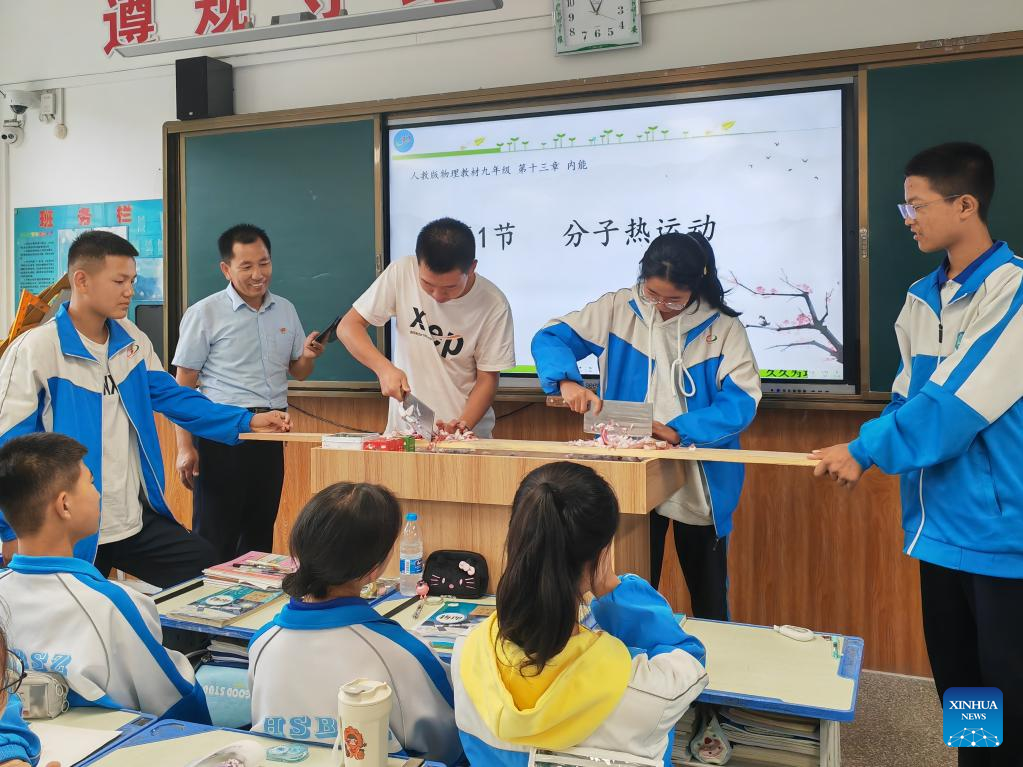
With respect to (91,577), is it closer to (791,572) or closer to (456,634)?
(456,634)

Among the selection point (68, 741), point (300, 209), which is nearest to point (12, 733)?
point (68, 741)

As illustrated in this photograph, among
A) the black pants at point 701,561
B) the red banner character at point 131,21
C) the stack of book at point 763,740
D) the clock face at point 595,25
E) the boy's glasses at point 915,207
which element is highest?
the clock face at point 595,25

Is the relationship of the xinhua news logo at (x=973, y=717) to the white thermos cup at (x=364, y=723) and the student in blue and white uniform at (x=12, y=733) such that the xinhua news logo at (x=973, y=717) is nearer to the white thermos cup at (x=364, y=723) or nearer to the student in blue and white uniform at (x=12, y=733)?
the white thermos cup at (x=364, y=723)

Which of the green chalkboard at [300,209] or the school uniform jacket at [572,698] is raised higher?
the green chalkboard at [300,209]

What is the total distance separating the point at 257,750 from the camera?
4.57 feet

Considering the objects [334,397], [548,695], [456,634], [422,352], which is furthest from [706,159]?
[548,695]

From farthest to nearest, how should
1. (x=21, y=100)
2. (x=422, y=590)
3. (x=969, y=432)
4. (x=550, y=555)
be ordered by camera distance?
(x=21, y=100) → (x=422, y=590) → (x=969, y=432) → (x=550, y=555)

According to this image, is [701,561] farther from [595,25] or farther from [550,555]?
[595,25]

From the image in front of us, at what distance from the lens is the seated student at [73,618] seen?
168 centimetres

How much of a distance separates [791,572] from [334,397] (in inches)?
92.4

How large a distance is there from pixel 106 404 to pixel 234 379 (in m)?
0.86

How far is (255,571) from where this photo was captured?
98.3 inches

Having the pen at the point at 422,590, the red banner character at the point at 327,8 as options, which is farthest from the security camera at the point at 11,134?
the pen at the point at 422,590

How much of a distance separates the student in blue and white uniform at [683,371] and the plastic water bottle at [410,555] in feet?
2.06
